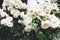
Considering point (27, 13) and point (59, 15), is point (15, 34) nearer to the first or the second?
point (27, 13)

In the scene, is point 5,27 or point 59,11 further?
point 59,11

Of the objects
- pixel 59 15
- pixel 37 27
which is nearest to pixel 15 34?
pixel 37 27

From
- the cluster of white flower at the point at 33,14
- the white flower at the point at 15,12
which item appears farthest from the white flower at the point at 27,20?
the white flower at the point at 15,12

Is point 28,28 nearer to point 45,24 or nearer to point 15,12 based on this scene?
point 45,24

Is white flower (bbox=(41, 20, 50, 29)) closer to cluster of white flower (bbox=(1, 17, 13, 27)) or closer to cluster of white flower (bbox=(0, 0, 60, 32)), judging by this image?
cluster of white flower (bbox=(0, 0, 60, 32))

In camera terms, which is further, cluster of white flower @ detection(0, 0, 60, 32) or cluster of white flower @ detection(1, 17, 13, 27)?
cluster of white flower @ detection(1, 17, 13, 27)

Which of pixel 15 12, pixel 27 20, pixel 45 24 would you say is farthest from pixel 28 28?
pixel 15 12

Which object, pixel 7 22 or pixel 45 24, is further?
pixel 7 22

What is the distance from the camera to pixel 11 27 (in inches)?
156

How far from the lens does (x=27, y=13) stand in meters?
3.92

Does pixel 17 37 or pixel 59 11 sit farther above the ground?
pixel 59 11

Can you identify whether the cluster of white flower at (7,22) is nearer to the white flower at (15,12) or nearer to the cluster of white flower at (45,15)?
the white flower at (15,12)

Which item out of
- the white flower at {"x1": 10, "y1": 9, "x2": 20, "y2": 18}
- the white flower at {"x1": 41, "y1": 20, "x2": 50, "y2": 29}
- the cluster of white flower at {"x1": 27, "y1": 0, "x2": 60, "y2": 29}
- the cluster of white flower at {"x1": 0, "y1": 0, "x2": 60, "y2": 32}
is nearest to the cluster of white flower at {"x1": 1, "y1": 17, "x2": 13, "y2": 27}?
the cluster of white flower at {"x1": 0, "y1": 0, "x2": 60, "y2": 32}

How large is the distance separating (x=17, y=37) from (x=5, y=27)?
0.85 ft
